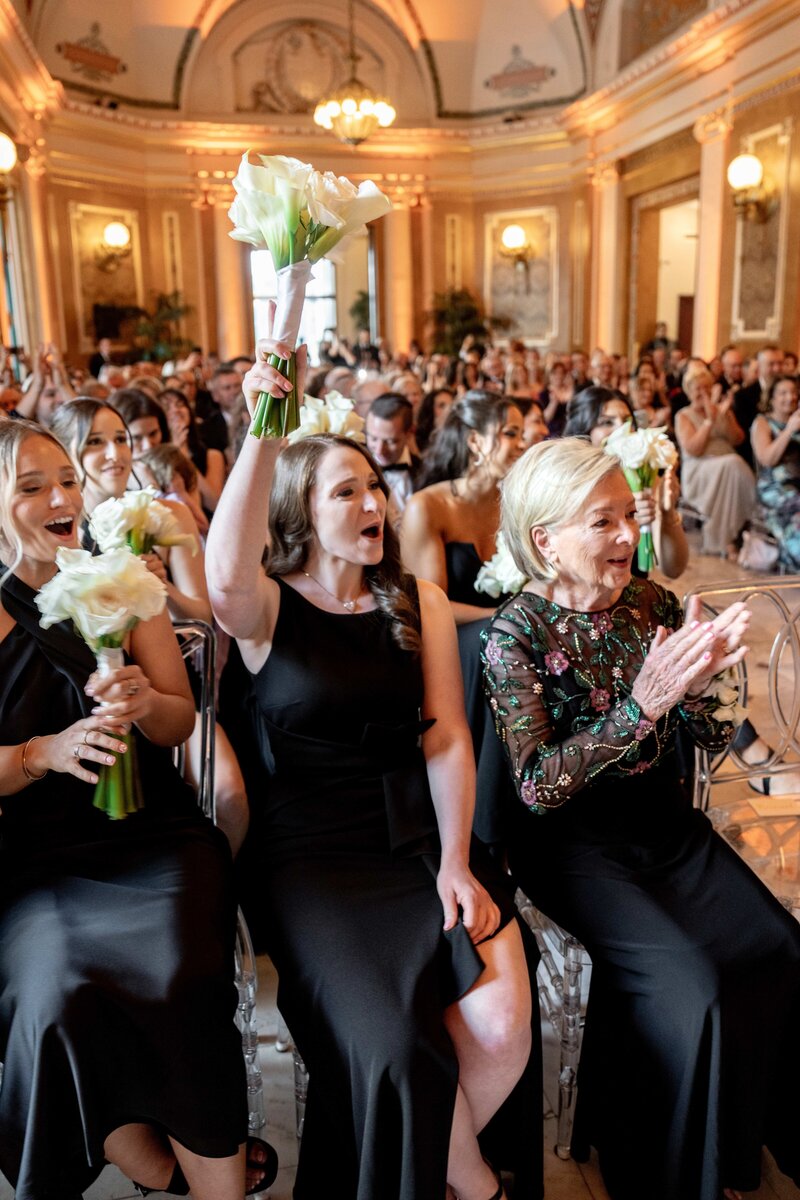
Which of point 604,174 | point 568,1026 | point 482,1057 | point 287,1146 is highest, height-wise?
point 604,174

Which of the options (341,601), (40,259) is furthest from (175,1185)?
(40,259)

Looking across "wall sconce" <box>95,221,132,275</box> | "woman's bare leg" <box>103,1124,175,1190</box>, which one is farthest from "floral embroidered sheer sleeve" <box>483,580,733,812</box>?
"wall sconce" <box>95,221,132,275</box>

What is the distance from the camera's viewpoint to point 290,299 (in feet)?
5.65

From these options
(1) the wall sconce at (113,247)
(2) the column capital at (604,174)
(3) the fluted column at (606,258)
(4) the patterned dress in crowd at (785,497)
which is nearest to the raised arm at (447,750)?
(4) the patterned dress in crowd at (785,497)

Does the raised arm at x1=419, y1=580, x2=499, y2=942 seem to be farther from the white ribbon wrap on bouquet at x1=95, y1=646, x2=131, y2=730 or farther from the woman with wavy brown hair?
the white ribbon wrap on bouquet at x1=95, y1=646, x2=131, y2=730

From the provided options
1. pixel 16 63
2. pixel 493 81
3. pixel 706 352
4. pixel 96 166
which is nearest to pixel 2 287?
pixel 16 63

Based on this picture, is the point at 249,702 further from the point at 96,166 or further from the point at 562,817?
the point at 96,166

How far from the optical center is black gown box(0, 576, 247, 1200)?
1.63m

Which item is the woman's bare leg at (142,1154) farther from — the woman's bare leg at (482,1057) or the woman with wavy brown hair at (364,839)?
the woman's bare leg at (482,1057)

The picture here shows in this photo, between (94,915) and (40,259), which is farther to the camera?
(40,259)

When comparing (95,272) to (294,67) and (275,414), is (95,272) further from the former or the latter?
(275,414)

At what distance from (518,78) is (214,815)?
687 inches

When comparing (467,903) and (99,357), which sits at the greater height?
(99,357)

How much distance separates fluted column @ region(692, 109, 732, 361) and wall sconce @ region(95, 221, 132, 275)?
9.00 meters
